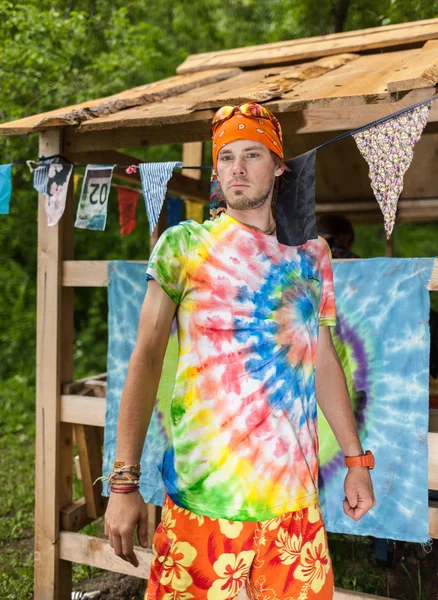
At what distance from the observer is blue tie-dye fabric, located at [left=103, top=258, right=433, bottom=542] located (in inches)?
114

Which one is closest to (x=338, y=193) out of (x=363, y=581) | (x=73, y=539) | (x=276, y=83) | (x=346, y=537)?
(x=276, y=83)

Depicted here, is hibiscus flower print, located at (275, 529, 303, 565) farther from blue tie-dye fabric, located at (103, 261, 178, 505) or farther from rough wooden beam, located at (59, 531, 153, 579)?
rough wooden beam, located at (59, 531, 153, 579)

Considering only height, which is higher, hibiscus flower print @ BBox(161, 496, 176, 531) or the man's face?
the man's face

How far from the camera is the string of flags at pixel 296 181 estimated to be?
6.88 ft

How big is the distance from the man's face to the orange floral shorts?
39.8 inches

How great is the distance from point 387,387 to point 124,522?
1749 millimetres

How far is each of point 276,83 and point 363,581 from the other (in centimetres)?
325

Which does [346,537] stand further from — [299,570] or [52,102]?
[52,102]

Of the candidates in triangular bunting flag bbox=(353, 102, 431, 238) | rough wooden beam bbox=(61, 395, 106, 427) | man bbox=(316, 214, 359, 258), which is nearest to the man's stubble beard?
triangular bunting flag bbox=(353, 102, 431, 238)

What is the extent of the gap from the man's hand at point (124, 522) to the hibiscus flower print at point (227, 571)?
0.28 metres

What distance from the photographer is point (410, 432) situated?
2.91 metres

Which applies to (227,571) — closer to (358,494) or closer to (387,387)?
(358,494)

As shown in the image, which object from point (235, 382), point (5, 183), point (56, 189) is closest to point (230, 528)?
point (235, 382)

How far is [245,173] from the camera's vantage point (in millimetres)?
1956
